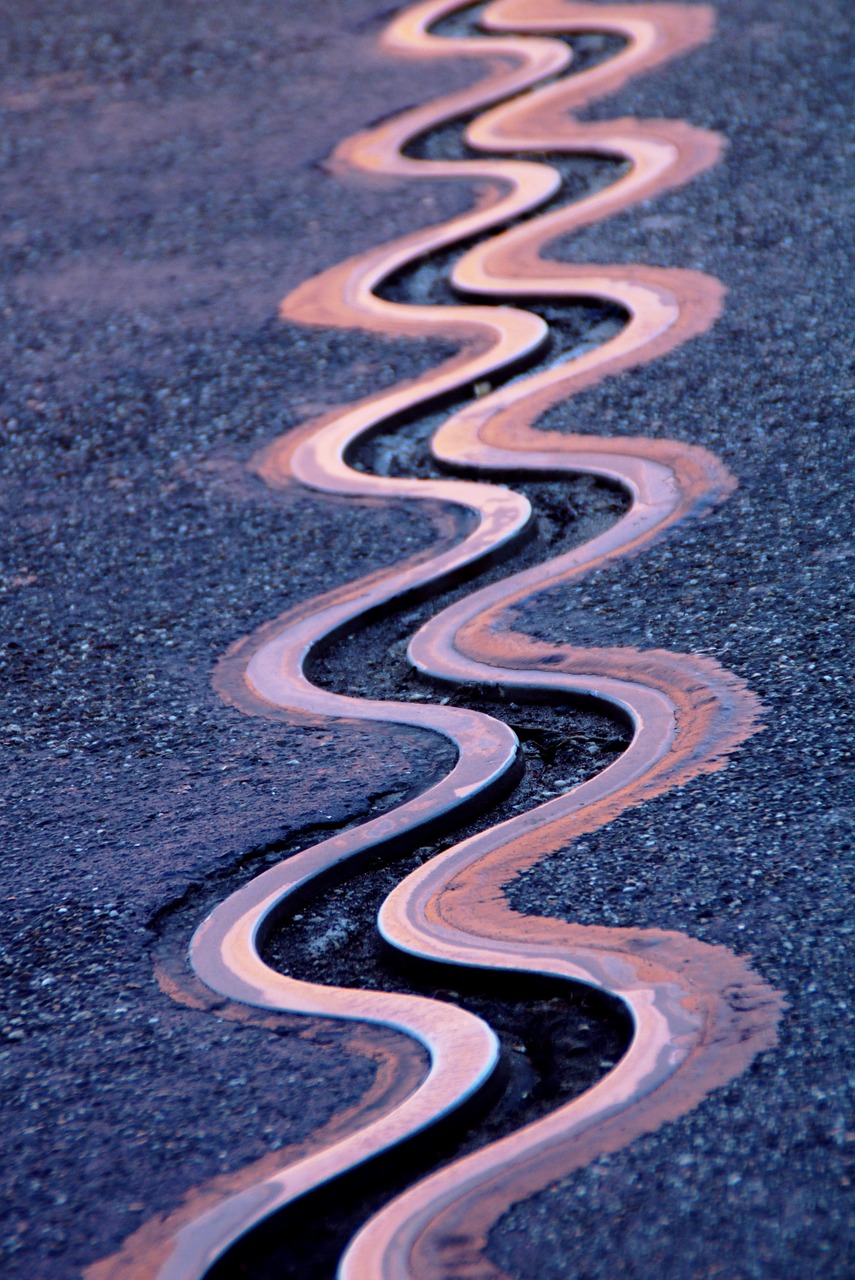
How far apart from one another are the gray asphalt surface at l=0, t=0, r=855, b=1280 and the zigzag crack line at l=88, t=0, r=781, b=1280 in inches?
2.5

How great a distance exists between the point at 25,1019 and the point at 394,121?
448cm

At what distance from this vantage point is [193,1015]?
82.9 inches

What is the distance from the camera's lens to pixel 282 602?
10.6 feet

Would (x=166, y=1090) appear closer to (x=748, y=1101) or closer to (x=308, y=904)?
(x=308, y=904)

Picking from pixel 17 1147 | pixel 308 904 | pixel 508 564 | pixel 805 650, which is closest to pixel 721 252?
pixel 508 564

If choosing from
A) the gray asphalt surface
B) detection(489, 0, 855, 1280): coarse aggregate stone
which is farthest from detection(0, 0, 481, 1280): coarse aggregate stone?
detection(489, 0, 855, 1280): coarse aggregate stone

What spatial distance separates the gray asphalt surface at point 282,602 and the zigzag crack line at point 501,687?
64mm

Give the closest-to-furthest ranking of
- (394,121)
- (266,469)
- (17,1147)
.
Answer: (17,1147) < (266,469) < (394,121)

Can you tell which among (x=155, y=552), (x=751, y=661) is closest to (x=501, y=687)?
(x=751, y=661)

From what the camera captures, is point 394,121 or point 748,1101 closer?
point 748,1101

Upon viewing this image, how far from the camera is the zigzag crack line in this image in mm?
1790

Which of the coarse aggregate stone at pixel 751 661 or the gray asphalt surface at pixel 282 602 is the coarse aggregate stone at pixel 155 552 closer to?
the gray asphalt surface at pixel 282 602

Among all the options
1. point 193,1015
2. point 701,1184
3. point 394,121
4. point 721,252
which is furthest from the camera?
point 394,121

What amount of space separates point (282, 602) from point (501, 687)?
2.20 feet
